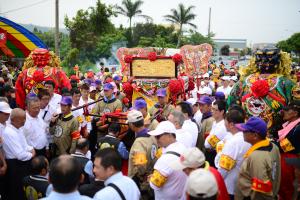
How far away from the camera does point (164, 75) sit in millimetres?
7090

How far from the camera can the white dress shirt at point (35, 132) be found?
15.8 ft

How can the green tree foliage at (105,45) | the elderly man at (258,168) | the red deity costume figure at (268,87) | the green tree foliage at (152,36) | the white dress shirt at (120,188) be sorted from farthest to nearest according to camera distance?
the green tree foliage at (152,36) → the green tree foliage at (105,45) → the red deity costume figure at (268,87) → the elderly man at (258,168) → the white dress shirt at (120,188)

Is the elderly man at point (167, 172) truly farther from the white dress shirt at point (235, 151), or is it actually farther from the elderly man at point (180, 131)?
the elderly man at point (180, 131)

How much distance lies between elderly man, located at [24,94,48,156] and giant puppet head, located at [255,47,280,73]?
3.77 metres

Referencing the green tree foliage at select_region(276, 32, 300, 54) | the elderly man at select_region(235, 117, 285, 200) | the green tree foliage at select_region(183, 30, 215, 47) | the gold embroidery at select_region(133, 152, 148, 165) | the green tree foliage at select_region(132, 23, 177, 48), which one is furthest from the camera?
the green tree foliage at select_region(276, 32, 300, 54)

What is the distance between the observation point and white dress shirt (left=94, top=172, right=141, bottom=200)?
253 centimetres

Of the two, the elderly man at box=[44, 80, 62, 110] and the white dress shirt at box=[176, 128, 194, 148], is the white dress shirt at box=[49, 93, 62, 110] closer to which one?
the elderly man at box=[44, 80, 62, 110]

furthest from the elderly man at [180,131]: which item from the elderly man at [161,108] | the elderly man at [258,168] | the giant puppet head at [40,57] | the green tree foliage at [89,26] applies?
the green tree foliage at [89,26]

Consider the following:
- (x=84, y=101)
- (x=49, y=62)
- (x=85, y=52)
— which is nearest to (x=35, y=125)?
(x=84, y=101)

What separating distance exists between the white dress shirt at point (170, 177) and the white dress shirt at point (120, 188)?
47 centimetres

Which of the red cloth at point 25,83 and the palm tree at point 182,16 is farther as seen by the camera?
the palm tree at point 182,16

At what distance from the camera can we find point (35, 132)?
4.87 m

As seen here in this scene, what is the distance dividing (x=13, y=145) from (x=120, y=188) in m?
2.15

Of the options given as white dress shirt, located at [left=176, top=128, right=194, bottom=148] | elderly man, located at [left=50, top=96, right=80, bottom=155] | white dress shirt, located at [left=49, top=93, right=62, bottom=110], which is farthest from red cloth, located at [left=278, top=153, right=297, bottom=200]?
white dress shirt, located at [left=49, top=93, right=62, bottom=110]
